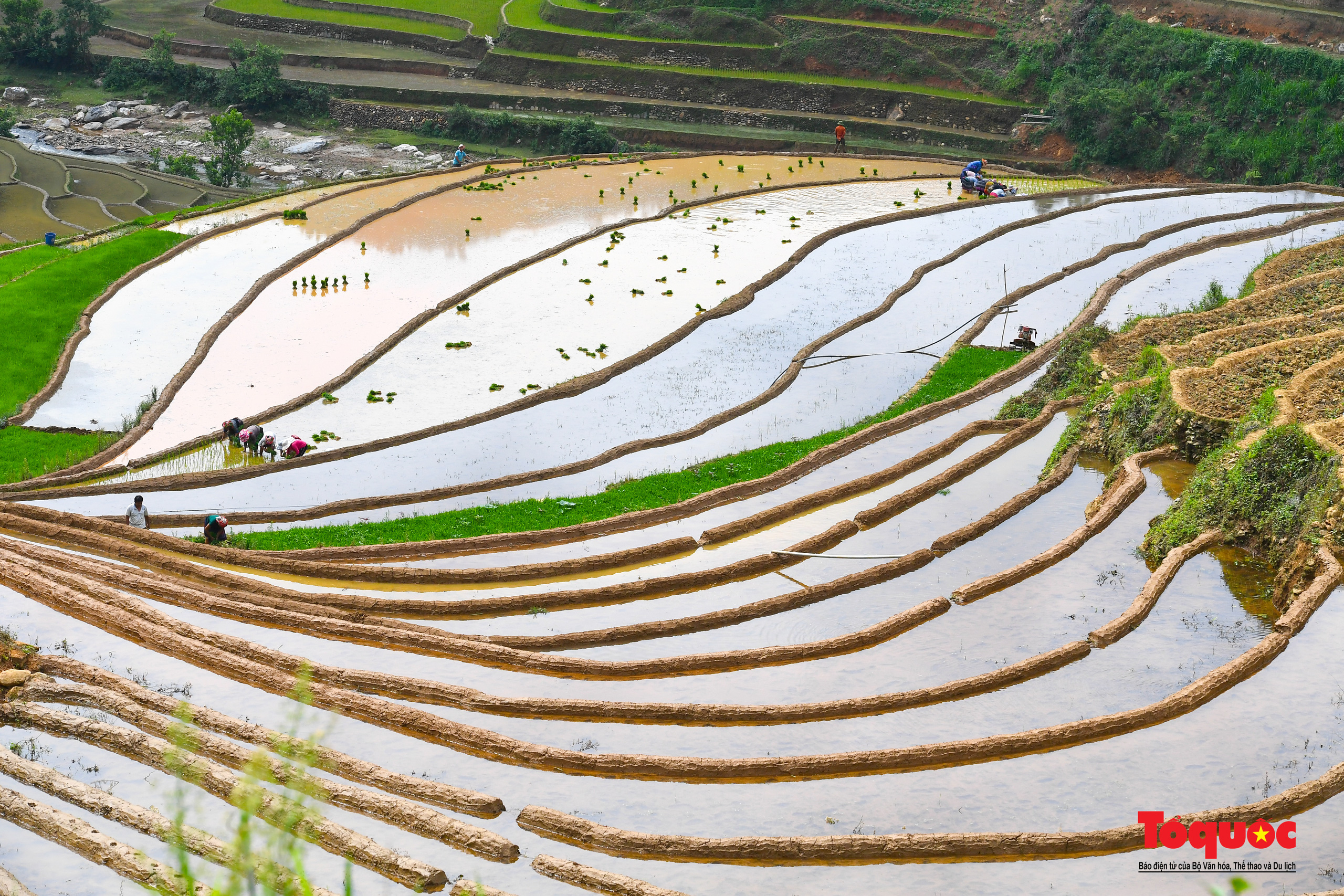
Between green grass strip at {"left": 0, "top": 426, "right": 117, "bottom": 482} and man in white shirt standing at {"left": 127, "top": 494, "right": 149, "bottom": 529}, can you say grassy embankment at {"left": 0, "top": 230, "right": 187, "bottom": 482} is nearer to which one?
green grass strip at {"left": 0, "top": 426, "right": 117, "bottom": 482}

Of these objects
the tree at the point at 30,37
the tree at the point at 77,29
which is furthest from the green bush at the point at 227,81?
the tree at the point at 30,37

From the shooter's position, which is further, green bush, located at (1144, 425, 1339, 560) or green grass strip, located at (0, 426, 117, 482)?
green grass strip, located at (0, 426, 117, 482)

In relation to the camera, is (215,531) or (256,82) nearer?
(215,531)

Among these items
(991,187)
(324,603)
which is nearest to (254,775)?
(324,603)

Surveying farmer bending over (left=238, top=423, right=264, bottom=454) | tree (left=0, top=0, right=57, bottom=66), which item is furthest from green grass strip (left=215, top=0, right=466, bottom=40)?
farmer bending over (left=238, top=423, right=264, bottom=454)

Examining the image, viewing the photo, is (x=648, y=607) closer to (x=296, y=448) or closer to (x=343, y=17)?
(x=296, y=448)

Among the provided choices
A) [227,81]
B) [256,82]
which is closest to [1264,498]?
[256,82]
